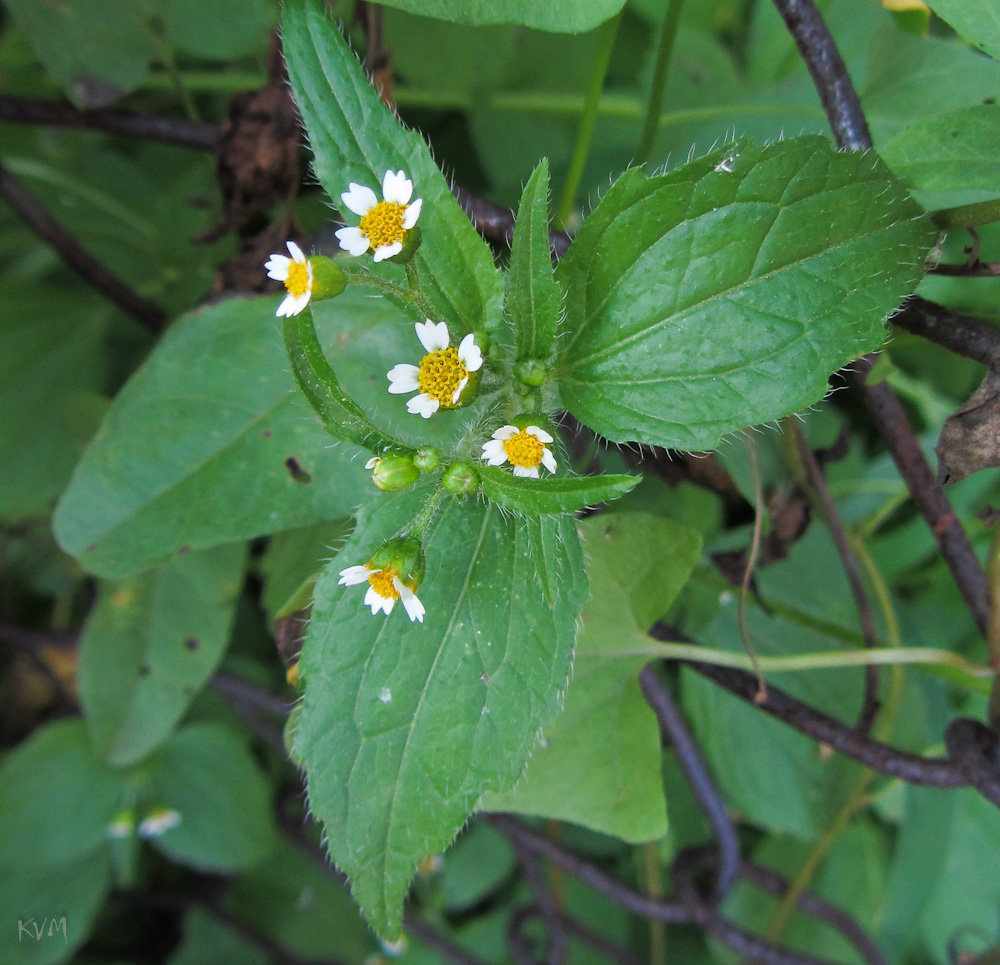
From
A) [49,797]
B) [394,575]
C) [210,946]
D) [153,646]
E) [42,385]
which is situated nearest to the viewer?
[394,575]

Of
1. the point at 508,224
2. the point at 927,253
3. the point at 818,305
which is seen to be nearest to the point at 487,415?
the point at 508,224

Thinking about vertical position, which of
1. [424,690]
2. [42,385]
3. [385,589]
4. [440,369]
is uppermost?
[440,369]

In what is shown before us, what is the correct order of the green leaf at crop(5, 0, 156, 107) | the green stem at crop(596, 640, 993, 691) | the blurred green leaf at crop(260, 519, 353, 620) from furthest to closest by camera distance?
the green leaf at crop(5, 0, 156, 107), the blurred green leaf at crop(260, 519, 353, 620), the green stem at crop(596, 640, 993, 691)

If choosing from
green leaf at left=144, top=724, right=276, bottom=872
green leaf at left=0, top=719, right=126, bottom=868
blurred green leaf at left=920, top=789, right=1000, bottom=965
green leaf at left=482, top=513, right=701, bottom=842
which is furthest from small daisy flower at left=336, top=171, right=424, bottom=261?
blurred green leaf at left=920, top=789, right=1000, bottom=965

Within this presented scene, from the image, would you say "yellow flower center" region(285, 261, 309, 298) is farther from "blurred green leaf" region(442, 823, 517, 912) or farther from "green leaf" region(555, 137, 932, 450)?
"blurred green leaf" region(442, 823, 517, 912)

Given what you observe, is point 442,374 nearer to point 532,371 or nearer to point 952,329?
point 532,371

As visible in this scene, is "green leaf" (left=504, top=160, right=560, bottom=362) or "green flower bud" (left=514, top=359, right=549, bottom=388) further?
"green flower bud" (left=514, top=359, right=549, bottom=388)

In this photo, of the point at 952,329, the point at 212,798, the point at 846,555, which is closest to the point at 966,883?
the point at 846,555

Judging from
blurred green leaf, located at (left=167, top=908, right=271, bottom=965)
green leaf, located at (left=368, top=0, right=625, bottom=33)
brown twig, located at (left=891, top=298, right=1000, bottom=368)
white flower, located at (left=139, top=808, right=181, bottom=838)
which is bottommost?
blurred green leaf, located at (left=167, top=908, right=271, bottom=965)
